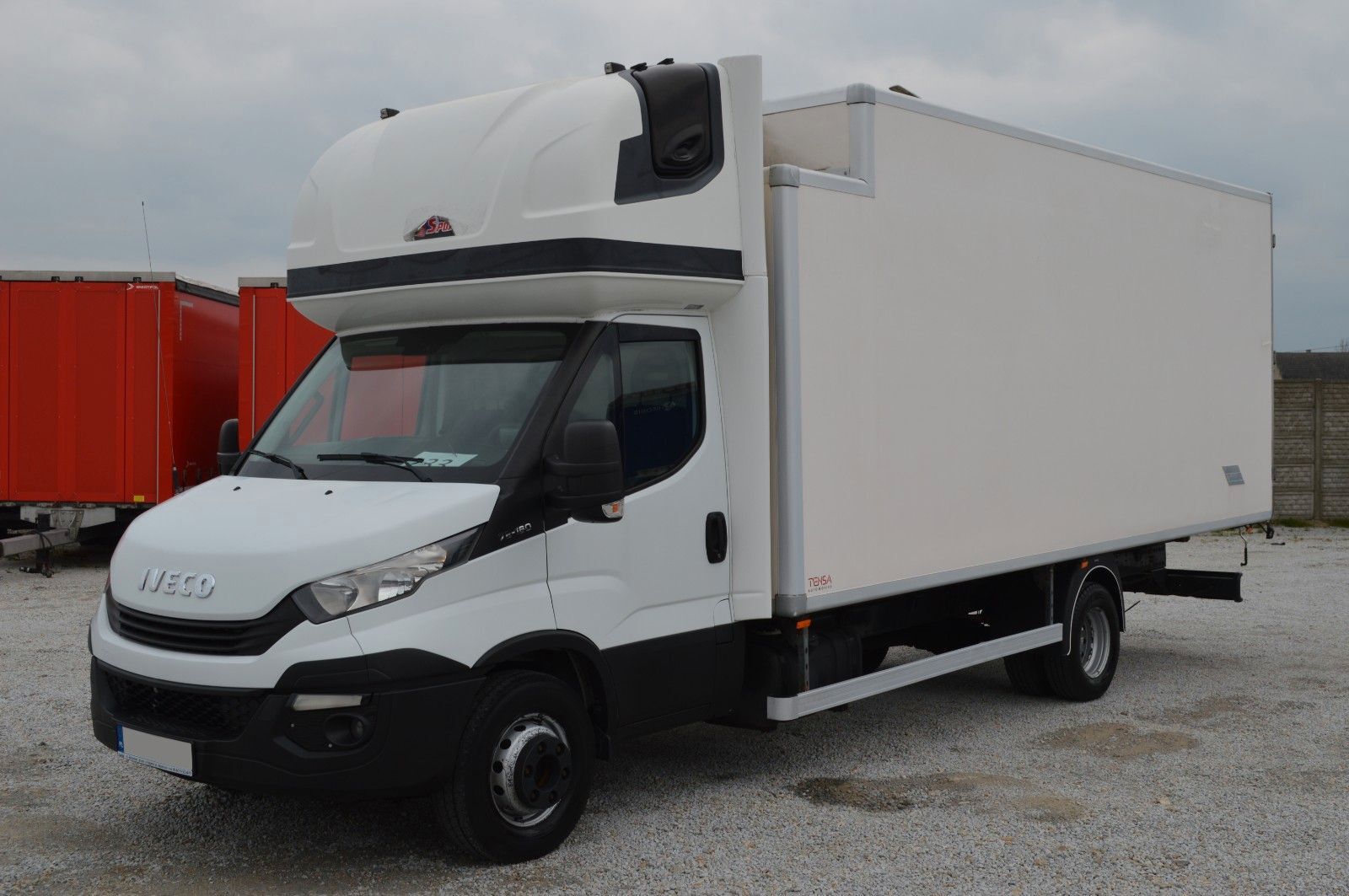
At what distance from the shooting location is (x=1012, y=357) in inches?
294

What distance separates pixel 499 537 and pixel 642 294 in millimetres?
1280

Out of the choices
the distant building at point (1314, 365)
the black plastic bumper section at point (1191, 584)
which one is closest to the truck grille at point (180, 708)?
the black plastic bumper section at point (1191, 584)

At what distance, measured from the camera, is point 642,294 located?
18.5 ft

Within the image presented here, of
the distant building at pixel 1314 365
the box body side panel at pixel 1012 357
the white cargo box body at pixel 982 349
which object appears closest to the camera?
the white cargo box body at pixel 982 349

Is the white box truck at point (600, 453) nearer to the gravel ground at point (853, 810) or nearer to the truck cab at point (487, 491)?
the truck cab at point (487, 491)

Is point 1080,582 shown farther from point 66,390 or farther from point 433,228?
point 66,390

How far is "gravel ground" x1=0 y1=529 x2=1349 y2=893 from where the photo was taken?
520 cm

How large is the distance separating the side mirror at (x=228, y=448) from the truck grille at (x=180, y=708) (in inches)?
50.5

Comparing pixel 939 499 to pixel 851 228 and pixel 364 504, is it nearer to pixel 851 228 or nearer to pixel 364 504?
pixel 851 228

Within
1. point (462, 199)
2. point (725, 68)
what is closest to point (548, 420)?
point (462, 199)

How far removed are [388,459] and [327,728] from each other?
1.14m

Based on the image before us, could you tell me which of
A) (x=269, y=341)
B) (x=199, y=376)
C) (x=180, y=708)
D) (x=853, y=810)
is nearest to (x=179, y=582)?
(x=180, y=708)

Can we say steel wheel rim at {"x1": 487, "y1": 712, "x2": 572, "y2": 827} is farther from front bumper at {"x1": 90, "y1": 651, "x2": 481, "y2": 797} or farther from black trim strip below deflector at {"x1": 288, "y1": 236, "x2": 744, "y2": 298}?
black trim strip below deflector at {"x1": 288, "y1": 236, "x2": 744, "y2": 298}

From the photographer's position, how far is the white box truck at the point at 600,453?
485 cm
